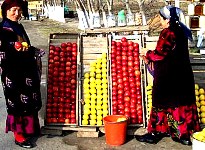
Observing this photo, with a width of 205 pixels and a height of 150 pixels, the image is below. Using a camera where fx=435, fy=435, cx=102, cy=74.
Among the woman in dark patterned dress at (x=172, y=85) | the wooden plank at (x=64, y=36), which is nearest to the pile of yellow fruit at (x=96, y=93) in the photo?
the wooden plank at (x=64, y=36)

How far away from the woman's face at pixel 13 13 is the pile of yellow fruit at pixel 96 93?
1.49 m

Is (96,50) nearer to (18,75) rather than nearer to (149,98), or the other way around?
(149,98)

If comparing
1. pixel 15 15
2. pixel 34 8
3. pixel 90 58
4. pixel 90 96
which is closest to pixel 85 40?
pixel 90 58

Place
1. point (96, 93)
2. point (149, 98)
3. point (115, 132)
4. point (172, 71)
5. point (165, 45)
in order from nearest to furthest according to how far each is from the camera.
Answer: point (165, 45), point (172, 71), point (115, 132), point (149, 98), point (96, 93)

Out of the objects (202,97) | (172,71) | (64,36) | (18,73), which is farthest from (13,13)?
(202,97)

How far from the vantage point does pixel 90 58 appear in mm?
6777

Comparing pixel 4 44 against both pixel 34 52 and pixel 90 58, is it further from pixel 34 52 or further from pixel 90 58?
pixel 90 58

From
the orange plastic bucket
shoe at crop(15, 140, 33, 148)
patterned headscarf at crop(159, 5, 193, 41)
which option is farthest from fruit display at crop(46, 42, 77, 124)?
patterned headscarf at crop(159, 5, 193, 41)

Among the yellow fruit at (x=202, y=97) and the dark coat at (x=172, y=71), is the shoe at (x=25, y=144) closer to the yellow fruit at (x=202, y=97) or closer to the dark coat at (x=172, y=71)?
the dark coat at (x=172, y=71)

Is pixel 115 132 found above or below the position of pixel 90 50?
below

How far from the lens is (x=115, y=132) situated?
5.95 meters

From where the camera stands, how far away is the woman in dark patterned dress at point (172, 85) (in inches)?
221

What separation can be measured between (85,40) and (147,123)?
63.9 inches

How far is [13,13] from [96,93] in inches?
70.5
